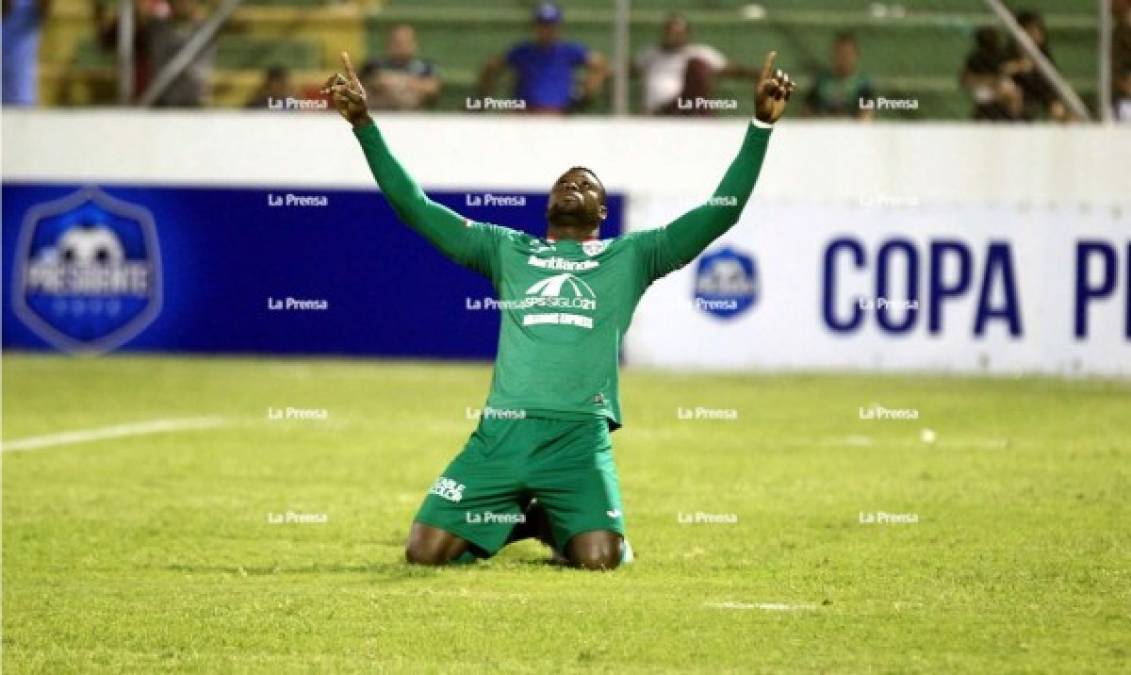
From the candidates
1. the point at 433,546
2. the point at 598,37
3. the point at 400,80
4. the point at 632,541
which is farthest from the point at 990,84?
the point at 433,546

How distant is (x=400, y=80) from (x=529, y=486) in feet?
41.8

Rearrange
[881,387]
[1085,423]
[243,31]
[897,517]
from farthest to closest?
1. [243,31]
2. [881,387]
3. [1085,423]
4. [897,517]

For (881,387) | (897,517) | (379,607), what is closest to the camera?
(379,607)

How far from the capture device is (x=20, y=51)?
73.7 ft

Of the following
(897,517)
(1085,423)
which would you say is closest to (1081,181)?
(1085,423)

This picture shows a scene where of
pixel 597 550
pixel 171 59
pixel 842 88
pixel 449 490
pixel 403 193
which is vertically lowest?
pixel 597 550

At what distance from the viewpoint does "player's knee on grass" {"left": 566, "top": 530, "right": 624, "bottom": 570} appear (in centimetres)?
973

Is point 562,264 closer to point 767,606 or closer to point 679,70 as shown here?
point 767,606

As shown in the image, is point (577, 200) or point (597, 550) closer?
point (597, 550)

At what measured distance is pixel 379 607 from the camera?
8.69m

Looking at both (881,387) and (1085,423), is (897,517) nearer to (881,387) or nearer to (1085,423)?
(1085,423)

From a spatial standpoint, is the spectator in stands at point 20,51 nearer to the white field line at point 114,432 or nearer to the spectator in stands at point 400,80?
the spectator in stands at point 400,80

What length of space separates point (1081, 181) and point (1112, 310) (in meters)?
1.63

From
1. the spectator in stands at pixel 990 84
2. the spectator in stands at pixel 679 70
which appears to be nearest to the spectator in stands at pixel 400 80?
the spectator in stands at pixel 679 70
